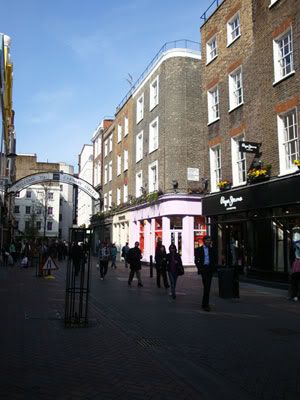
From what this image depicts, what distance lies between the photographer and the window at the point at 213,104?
868 inches

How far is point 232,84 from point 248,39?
219 cm

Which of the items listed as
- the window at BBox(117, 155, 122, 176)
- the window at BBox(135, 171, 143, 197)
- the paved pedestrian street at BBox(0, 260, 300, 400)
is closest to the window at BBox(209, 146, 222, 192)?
the paved pedestrian street at BBox(0, 260, 300, 400)

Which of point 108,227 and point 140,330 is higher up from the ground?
point 108,227

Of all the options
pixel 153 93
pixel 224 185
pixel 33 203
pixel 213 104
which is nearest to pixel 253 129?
pixel 224 185

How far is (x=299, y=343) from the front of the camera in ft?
24.5

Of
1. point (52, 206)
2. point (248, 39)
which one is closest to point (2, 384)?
point (248, 39)

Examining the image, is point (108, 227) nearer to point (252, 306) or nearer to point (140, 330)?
point (252, 306)

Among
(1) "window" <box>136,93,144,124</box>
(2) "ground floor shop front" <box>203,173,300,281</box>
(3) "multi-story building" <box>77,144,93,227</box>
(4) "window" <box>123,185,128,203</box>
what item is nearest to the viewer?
(2) "ground floor shop front" <box>203,173,300,281</box>

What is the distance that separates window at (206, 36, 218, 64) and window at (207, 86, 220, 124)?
1.64m

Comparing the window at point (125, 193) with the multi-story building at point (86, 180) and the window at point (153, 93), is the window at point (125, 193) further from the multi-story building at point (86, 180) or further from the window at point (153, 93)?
the multi-story building at point (86, 180)

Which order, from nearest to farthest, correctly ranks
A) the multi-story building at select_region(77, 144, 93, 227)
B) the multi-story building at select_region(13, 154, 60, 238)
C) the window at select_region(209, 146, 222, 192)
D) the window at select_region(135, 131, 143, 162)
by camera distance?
the window at select_region(209, 146, 222, 192), the window at select_region(135, 131, 143, 162), the multi-story building at select_region(77, 144, 93, 227), the multi-story building at select_region(13, 154, 60, 238)

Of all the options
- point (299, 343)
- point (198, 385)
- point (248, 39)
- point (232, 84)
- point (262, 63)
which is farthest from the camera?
point (232, 84)

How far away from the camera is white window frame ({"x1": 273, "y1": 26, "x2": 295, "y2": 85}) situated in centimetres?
1617

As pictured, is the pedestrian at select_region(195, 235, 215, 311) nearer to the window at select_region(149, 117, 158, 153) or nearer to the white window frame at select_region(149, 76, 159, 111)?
the window at select_region(149, 117, 158, 153)
